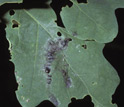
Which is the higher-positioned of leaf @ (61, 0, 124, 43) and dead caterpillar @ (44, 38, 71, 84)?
leaf @ (61, 0, 124, 43)

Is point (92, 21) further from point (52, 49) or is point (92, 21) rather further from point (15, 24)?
point (15, 24)

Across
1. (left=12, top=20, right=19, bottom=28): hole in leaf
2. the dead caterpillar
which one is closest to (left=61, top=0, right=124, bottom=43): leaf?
the dead caterpillar

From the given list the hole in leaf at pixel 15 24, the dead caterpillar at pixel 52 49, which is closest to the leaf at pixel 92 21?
the dead caterpillar at pixel 52 49

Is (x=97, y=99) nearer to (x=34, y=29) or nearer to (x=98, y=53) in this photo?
(x=98, y=53)

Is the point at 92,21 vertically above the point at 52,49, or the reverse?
the point at 92,21

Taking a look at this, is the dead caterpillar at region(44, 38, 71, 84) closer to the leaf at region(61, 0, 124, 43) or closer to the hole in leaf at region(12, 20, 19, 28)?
the leaf at region(61, 0, 124, 43)

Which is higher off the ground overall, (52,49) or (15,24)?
(15,24)

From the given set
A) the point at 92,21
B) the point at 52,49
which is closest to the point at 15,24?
the point at 52,49

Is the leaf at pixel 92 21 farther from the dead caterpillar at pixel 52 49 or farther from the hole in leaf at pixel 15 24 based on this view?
the hole in leaf at pixel 15 24

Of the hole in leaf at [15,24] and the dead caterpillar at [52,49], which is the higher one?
the hole in leaf at [15,24]
